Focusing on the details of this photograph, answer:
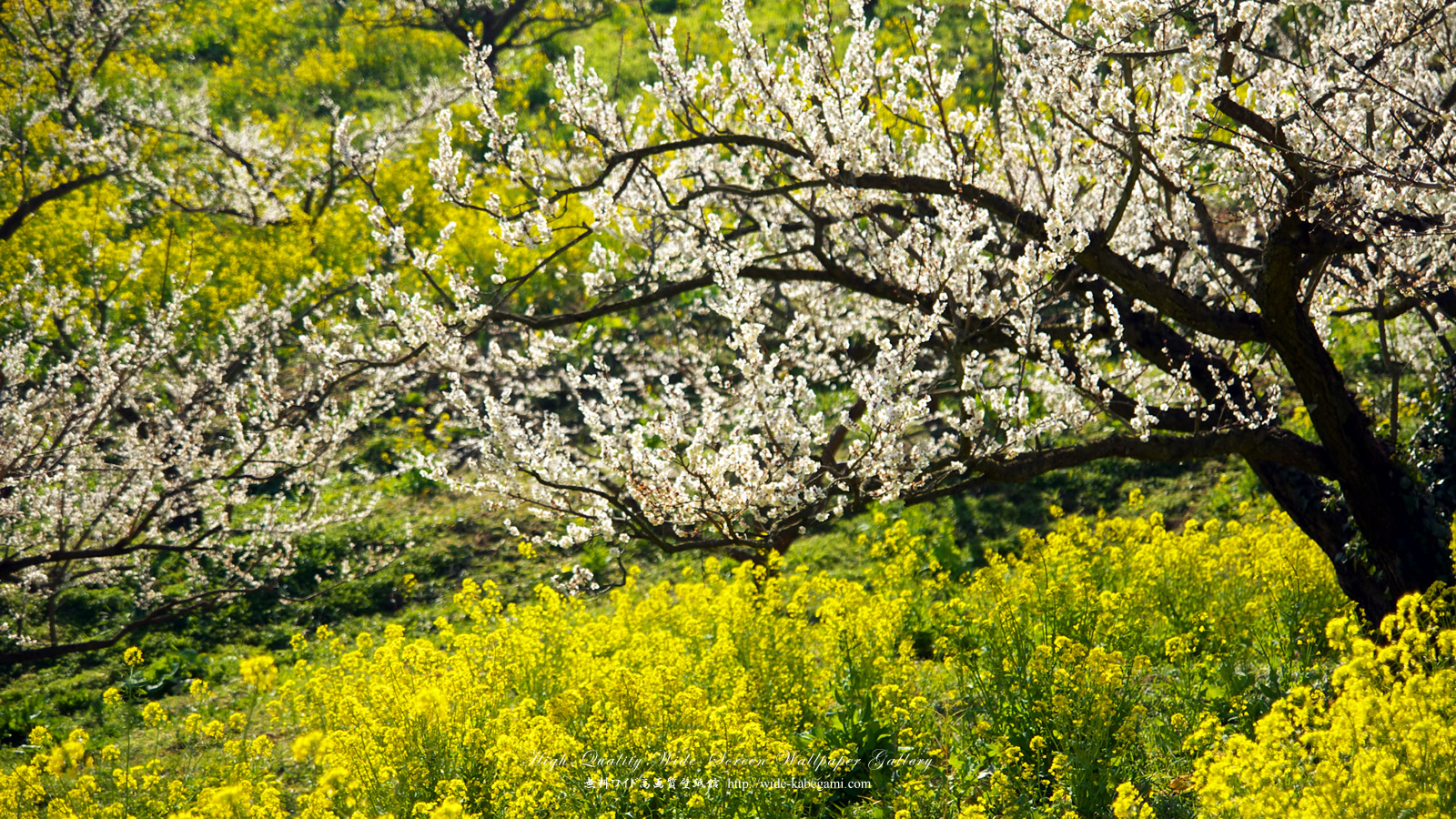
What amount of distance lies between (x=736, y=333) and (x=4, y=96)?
1021 centimetres

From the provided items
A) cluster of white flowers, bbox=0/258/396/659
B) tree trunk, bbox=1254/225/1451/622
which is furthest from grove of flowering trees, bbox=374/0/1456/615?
cluster of white flowers, bbox=0/258/396/659

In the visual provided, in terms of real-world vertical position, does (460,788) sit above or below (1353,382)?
below

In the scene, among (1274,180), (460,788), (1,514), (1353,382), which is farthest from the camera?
(1353,382)

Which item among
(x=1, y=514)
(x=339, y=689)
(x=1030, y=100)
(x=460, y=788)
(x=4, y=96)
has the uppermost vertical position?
(x=4, y=96)

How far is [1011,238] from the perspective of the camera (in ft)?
16.7

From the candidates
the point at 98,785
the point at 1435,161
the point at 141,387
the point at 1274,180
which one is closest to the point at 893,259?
→ the point at 1274,180

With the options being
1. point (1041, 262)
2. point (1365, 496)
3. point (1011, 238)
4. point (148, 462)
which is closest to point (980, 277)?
point (1011, 238)

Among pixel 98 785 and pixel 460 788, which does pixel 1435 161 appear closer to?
pixel 460 788

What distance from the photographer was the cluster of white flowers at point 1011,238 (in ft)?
13.3

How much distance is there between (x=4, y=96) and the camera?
34.8 ft

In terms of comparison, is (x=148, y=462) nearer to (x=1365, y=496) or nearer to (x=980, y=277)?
(x=980, y=277)

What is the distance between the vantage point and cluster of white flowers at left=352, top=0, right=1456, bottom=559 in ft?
13.3

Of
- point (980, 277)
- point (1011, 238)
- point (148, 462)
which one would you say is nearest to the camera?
point (980, 277)

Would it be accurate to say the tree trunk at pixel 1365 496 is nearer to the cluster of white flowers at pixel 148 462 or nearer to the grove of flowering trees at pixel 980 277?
the grove of flowering trees at pixel 980 277
